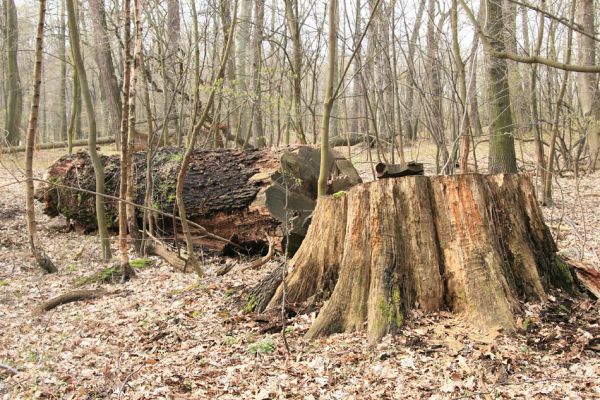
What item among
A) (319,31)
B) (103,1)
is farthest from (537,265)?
(103,1)

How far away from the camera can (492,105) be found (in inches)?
409

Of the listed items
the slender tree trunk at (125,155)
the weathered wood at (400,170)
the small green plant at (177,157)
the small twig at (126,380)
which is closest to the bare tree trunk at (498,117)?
the small green plant at (177,157)

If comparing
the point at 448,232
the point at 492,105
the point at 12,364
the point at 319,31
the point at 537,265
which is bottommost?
the point at 12,364

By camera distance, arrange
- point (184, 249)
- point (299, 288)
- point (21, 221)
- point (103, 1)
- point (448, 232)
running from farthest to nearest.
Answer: point (103, 1) → point (21, 221) → point (184, 249) → point (299, 288) → point (448, 232)

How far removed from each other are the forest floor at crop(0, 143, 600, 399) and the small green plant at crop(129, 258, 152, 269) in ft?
5.89

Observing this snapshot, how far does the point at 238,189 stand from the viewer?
7.19 meters

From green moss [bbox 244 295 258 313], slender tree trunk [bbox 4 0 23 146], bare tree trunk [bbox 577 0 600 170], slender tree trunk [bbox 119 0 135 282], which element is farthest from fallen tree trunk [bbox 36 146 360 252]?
slender tree trunk [bbox 4 0 23 146]

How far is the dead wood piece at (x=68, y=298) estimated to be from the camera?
18.2 ft

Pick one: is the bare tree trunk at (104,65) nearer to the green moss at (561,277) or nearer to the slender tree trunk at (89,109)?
the slender tree trunk at (89,109)

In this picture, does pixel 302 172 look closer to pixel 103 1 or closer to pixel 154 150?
pixel 154 150

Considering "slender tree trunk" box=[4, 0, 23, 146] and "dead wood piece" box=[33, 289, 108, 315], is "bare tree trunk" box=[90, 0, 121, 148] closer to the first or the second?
"dead wood piece" box=[33, 289, 108, 315]

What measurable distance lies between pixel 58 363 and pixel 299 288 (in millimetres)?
2070

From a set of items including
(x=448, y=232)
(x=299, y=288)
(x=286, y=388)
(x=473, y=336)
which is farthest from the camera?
(x=299, y=288)

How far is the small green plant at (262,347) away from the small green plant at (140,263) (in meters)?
3.91
